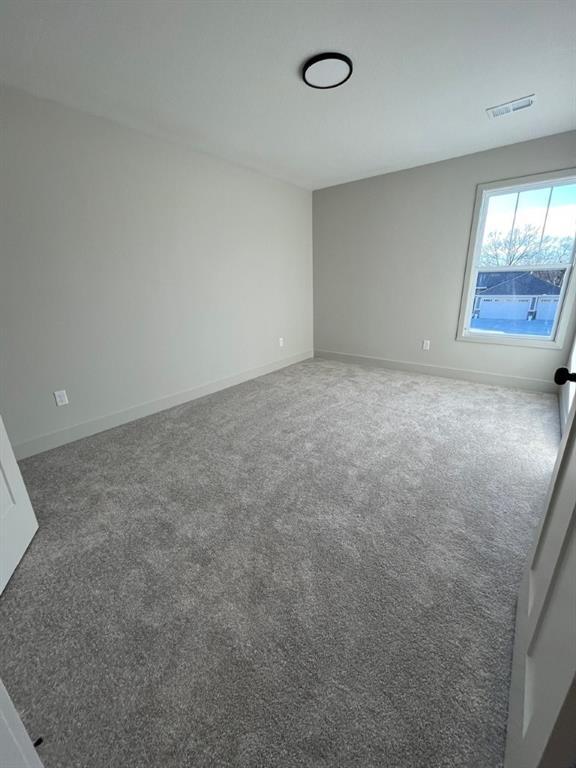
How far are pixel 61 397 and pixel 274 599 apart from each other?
229 centimetres

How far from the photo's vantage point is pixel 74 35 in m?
1.61

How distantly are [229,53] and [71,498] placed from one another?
108 inches

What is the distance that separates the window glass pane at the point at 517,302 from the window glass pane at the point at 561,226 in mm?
156

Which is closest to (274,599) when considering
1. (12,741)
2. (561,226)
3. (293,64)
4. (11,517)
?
(12,741)

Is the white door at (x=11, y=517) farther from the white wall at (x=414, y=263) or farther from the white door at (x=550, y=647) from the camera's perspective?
the white wall at (x=414, y=263)

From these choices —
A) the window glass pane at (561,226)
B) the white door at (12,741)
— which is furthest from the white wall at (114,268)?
the window glass pane at (561,226)

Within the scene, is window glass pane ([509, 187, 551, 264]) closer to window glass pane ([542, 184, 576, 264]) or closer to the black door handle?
window glass pane ([542, 184, 576, 264])

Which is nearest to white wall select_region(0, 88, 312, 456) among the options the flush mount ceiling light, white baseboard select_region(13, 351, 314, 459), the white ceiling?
white baseboard select_region(13, 351, 314, 459)

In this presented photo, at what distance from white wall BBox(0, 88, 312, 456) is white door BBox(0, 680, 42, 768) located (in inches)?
86.3

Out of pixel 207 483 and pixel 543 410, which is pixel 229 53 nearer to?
pixel 207 483

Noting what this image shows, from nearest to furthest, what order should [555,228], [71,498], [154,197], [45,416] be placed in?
[71,498], [45,416], [154,197], [555,228]

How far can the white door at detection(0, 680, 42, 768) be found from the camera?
Result: 24.2 inches

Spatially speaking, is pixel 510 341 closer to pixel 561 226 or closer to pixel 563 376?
pixel 561 226

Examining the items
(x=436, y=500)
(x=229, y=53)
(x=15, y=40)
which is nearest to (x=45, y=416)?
(x=15, y=40)
